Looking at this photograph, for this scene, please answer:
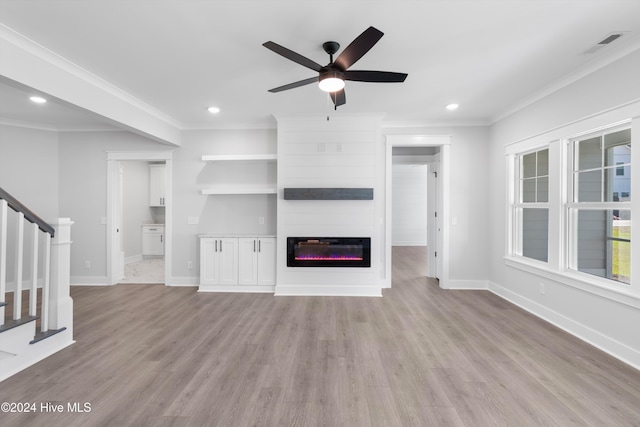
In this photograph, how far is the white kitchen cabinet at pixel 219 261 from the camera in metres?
4.41

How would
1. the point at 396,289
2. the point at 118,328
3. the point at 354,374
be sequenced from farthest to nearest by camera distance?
the point at 396,289
the point at 118,328
the point at 354,374

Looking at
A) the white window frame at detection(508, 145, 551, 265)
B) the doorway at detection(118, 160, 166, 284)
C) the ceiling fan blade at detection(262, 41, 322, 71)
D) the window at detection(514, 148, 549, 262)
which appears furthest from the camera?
the doorway at detection(118, 160, 166, 284)

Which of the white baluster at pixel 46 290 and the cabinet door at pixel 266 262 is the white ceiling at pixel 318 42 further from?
the cabinet door at pixel 266 262

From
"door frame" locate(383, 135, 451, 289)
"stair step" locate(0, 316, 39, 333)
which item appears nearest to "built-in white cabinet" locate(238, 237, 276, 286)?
"door frame" locate(383, 135, 451, 289)

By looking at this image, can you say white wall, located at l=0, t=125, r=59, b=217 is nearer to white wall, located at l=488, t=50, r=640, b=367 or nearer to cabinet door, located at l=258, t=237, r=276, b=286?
cabinet door, located at l=258, t=237, r=276, b=286

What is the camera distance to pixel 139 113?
3717 millimetres

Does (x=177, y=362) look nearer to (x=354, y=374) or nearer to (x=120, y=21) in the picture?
(x=354, y=374)

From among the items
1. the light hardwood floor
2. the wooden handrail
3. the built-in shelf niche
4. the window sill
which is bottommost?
the light hardwood floor

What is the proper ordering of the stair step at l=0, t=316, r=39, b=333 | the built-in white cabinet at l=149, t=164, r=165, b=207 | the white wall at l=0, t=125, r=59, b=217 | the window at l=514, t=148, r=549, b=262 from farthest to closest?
the built-in white cabinet at l=149, t=164, r=165, b=207 < the white wall at l=0, t=125, r=59, b=217 < the window at l=514, t=148, r=549, b=262 < the stair step at l=0, t=316, r=39, b=333

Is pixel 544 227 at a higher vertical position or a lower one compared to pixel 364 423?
higher

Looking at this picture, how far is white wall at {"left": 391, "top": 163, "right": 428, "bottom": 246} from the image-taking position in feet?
31.6

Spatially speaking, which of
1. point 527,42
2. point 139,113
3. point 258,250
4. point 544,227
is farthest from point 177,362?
point 544,227

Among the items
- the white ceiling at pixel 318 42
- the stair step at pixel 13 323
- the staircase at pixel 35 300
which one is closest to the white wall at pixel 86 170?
the white ceiling at pixel 318 42

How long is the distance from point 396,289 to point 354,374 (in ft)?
8.29
